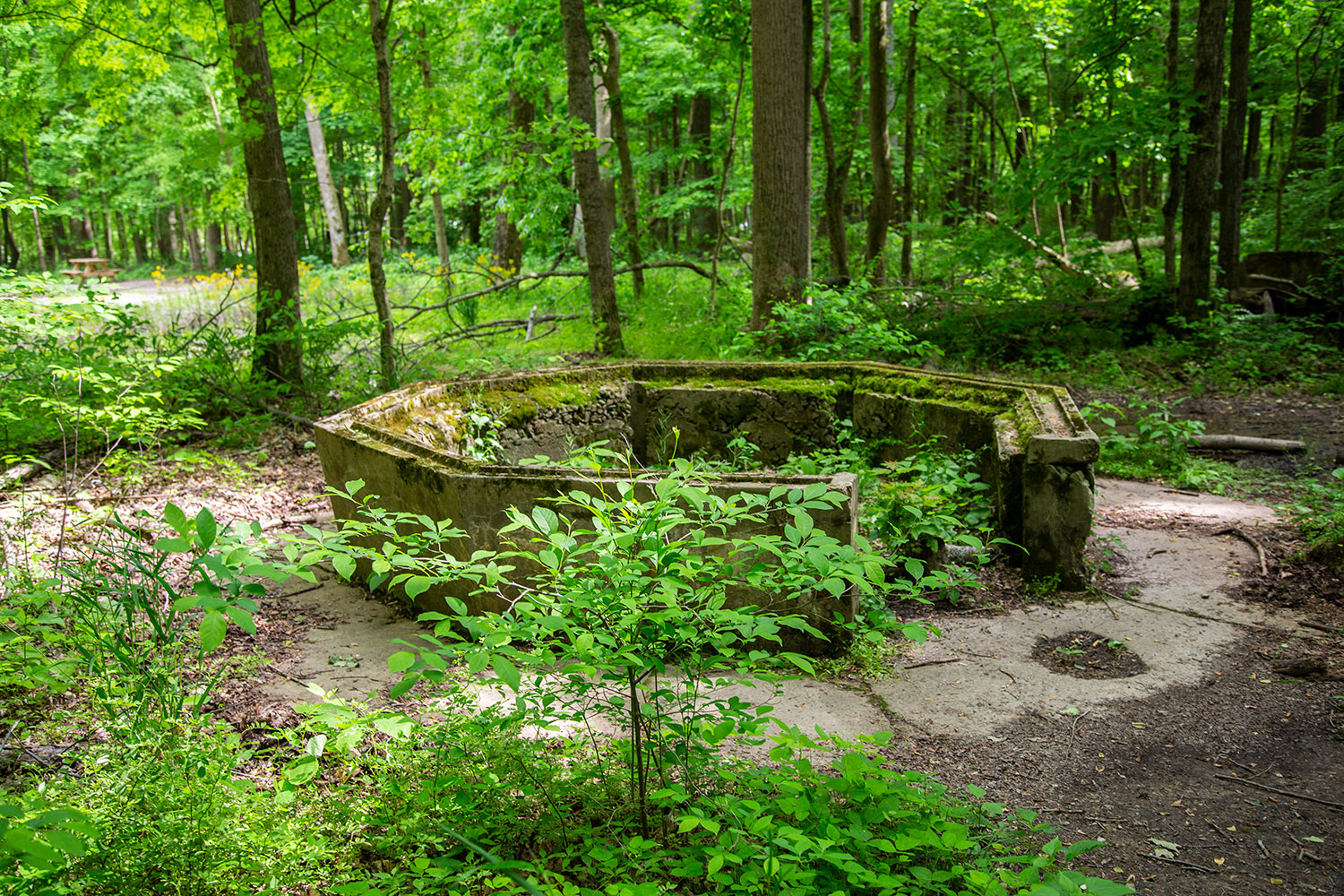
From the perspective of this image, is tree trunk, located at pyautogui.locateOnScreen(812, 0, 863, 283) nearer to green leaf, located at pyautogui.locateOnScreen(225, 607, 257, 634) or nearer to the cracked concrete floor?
the cracked concrete floor

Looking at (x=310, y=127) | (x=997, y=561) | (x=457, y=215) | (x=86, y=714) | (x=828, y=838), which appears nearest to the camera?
(x=828, y=838)

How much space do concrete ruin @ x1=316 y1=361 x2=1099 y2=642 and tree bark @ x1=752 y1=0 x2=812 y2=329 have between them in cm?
272

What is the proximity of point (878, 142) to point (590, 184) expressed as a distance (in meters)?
5.66

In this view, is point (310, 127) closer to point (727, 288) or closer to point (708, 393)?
point (727, 288)

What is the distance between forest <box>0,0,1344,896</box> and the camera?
7.52 feet

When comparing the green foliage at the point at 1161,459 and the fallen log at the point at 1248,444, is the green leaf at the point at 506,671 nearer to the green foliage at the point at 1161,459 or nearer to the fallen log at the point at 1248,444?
the green foliage at the point at 1161,459

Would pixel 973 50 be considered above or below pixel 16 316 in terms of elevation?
above

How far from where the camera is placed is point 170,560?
Answer: 532 centimetres

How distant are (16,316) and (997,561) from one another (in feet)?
23.2

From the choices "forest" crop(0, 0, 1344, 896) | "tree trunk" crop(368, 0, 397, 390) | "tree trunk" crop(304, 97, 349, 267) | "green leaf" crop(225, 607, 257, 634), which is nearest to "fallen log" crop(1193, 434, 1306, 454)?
"forest" crop(0, 0, 1344, 896)

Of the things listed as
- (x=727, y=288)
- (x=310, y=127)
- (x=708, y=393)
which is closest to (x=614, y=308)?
(x=727, y=288)

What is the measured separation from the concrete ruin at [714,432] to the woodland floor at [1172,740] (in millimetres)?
658

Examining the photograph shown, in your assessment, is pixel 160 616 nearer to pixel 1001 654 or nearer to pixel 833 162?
pixel 1001 654

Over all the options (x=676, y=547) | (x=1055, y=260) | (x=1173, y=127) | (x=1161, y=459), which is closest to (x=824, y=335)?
(x=1161, y=459)
